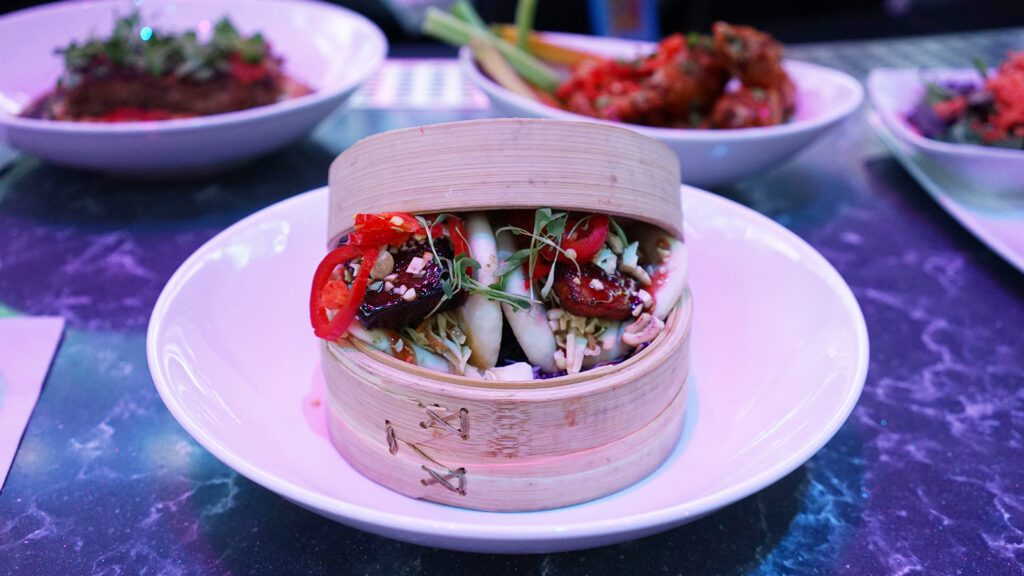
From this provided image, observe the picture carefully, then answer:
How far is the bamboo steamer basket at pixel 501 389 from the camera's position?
1097mm

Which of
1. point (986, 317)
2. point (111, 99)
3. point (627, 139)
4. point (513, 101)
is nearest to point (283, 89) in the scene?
point (111, 99)

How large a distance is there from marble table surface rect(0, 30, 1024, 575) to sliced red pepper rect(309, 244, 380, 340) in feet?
1.10

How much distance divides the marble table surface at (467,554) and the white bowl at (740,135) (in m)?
0.22

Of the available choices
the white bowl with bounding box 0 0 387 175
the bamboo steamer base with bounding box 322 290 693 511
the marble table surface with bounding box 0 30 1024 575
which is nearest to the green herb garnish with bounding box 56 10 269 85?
the white bowl with bounding box 0 0 387 175

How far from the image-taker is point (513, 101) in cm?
235

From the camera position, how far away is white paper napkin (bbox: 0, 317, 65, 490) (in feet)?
4.60

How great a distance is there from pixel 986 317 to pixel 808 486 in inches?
35.1

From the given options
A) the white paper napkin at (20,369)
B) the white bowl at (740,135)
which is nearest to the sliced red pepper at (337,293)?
the white paper napkin at (20,369)

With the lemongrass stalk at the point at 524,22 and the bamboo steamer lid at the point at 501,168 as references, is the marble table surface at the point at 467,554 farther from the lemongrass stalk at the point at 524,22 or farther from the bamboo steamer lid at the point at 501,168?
the lemongrass stalk at the point at 524,22

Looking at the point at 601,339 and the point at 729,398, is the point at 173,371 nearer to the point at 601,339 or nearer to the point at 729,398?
the point at 601,339

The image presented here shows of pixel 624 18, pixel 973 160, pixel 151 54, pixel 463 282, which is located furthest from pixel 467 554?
pixel 624 18

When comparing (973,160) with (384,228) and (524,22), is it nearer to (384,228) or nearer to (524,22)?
(524,22)

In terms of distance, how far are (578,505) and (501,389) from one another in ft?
0.84

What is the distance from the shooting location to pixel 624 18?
3592 mm
